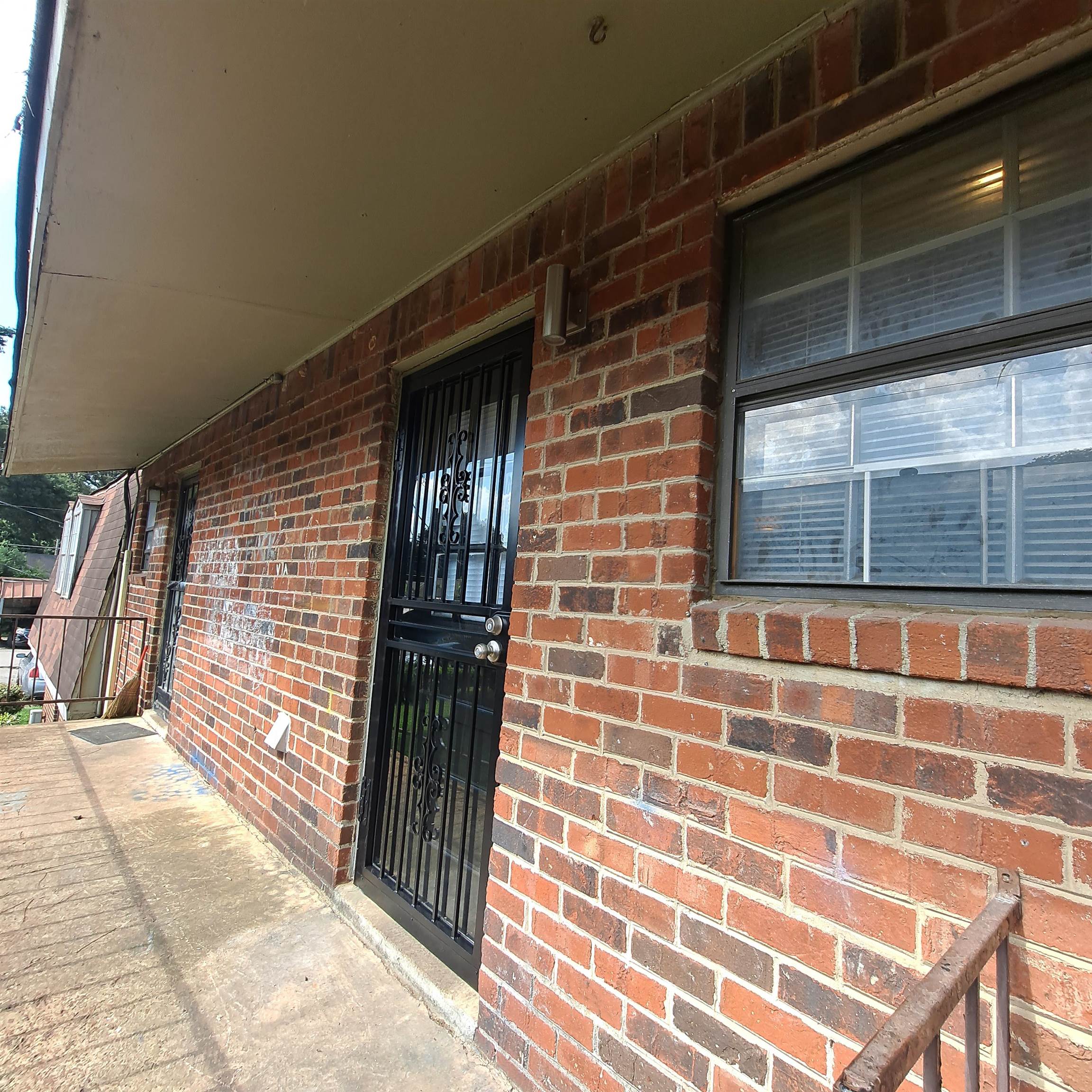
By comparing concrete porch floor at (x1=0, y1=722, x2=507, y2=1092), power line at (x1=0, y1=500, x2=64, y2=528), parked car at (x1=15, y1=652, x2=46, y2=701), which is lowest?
parked car at (x1=15, y1=652, x2=46, y2=701)

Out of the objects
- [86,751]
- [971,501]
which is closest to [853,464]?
[971,501]

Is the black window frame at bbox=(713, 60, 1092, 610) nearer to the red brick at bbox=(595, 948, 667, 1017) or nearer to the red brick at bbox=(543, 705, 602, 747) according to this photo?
the red brick at bbox=(543, 705, 602, 747)

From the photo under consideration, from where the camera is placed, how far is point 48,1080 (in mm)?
1638

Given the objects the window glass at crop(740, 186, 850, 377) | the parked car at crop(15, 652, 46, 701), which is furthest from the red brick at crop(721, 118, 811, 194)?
the parked car at crop(15, 652, 46, 701)

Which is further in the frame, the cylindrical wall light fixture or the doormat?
the doormat

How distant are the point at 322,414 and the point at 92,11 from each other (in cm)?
198

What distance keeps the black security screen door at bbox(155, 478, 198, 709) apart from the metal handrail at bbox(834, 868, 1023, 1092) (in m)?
5.82

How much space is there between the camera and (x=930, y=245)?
1240mm

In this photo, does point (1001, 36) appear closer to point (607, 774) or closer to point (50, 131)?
point (607, 774)

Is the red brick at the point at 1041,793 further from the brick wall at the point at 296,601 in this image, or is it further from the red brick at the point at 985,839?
the brick wall at the point at 296,601

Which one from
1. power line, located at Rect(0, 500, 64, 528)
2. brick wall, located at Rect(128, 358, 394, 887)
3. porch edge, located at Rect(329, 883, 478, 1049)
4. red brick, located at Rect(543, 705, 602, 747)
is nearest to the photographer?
red brick, located at Rect(543, 705, 602, 747)

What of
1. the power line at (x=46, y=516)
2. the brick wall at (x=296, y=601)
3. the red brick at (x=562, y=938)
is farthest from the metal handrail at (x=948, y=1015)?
the power line at (x=46, y=516)

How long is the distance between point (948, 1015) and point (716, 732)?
619 millimetres

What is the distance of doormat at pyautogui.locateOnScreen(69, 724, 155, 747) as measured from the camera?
5020mm
